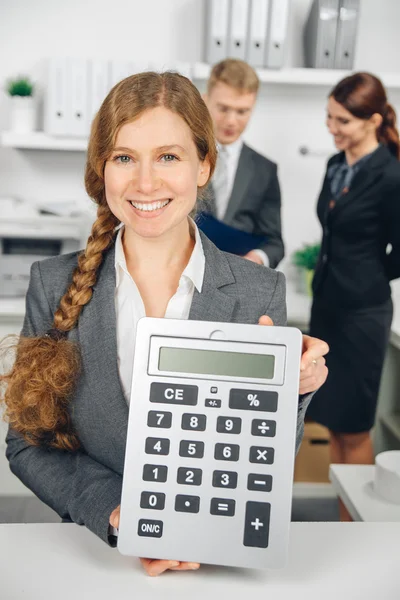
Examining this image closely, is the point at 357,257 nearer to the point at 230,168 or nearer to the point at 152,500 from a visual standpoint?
the point at 230,168

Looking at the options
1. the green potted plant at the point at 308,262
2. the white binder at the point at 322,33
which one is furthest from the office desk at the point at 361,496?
the white binder at the point at 322,33

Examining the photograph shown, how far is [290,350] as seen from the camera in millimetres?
744

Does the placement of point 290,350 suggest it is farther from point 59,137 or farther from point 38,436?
point 59,137

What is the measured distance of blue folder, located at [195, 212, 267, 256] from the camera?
2.04 meters

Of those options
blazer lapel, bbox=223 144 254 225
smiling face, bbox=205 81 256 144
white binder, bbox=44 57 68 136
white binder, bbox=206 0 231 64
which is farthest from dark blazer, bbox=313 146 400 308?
white binder, bbox=44 57 68 136

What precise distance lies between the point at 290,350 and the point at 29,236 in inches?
83.5

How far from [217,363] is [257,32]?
2.43 m

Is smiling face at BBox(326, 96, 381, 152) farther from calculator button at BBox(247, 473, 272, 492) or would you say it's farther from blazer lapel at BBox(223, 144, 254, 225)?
calculator button at BBox(247, 473, 272, 492)

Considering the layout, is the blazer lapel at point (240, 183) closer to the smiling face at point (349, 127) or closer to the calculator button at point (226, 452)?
the smiling face at point (349, 127)

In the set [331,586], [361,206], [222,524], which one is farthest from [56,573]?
[361,206]

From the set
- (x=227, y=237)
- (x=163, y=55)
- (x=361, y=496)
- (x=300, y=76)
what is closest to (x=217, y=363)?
(x=361, y=496)

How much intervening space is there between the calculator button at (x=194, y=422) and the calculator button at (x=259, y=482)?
0.07 meters

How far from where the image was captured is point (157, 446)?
74 centimetres

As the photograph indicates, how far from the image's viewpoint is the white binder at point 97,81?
287 centimetres
